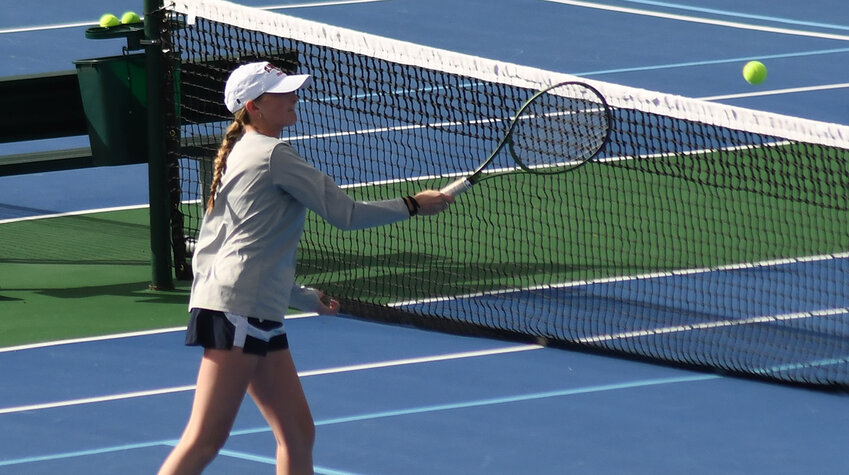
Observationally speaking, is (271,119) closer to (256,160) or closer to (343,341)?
(256,160)

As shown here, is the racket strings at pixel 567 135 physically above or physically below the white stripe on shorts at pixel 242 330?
above

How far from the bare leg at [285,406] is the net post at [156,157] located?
143 inches

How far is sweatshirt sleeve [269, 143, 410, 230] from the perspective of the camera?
17.0 ft

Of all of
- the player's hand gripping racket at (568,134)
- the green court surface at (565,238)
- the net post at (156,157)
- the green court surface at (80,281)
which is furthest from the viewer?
the green court surface at (565,238)

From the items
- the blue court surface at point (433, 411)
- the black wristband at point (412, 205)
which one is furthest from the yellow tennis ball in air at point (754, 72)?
the black wristband at point (412, 205)

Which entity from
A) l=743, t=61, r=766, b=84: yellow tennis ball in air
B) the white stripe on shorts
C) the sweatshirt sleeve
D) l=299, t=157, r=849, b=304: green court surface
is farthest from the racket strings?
l=743, t=61, r=766, b=84: yellow tennis ball in air

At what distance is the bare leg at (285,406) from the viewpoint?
212 inches

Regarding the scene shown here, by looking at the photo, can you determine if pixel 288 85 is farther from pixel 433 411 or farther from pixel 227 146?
pixel 433 411

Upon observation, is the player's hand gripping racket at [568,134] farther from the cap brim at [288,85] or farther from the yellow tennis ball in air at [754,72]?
the yellow tennis ball in air at [754,72]

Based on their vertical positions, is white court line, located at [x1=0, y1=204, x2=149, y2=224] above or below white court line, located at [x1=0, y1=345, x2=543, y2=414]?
above

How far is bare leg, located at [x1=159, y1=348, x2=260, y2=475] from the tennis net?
2976 millimetres

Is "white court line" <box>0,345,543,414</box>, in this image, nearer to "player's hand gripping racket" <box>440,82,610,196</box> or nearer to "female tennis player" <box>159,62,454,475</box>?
"player's hand gripping racket" <box>440,82,610,196</box>

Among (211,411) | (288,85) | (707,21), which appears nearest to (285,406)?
(211,411)

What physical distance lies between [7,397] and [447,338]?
86.6 inches
